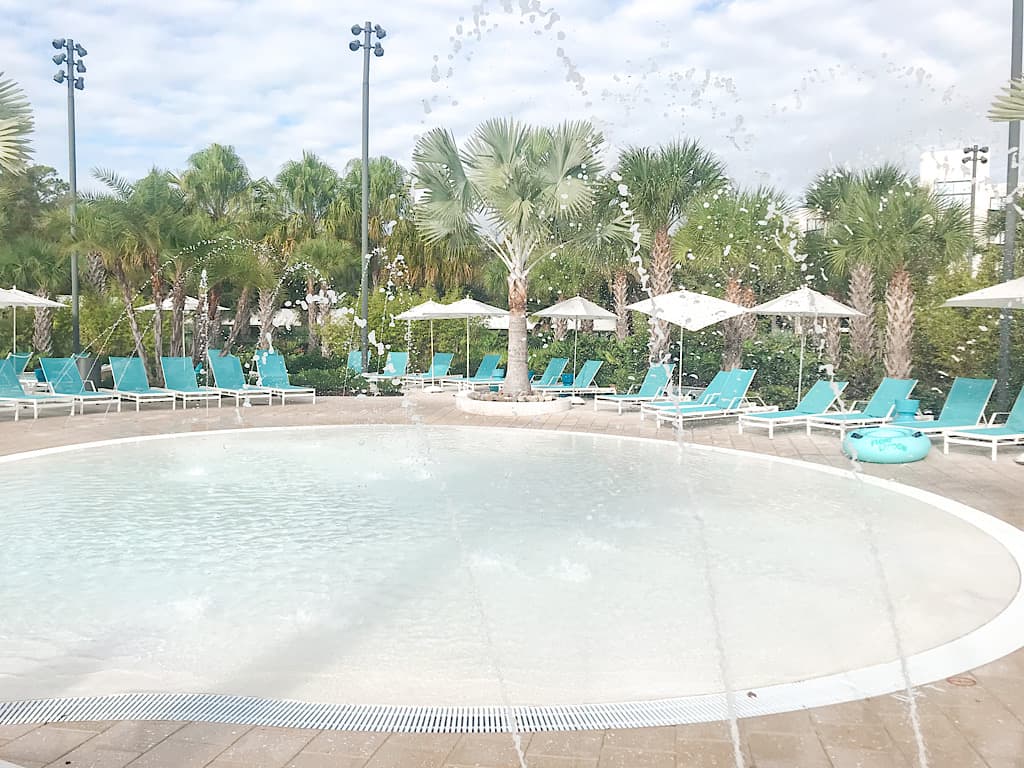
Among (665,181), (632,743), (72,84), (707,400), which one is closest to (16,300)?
(72,84)

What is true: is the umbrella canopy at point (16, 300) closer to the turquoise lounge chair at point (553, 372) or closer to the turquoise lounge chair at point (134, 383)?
the turquoise lounge chair at point (134, 383)

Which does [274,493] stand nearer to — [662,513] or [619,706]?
[662,513]

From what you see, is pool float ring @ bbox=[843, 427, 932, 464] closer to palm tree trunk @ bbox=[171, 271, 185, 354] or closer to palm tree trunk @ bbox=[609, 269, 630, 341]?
palm tree trunk @ bbox=[609, 269, 630, 341]

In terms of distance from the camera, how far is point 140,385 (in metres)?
16.2

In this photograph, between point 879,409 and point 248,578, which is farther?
point 879,409

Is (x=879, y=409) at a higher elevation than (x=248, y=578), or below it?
higher

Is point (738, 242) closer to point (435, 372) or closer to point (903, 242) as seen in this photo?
point (903, 242)

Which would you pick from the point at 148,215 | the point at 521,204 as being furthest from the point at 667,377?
the point at 148,215

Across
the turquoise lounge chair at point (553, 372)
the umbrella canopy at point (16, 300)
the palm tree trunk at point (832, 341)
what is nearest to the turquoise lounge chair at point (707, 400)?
the turquoise lounge chair at point (553, 372)

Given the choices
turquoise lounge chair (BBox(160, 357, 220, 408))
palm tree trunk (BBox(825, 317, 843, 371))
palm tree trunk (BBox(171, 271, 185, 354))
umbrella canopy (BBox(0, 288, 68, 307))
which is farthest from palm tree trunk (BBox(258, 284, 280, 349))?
palm tree trunk (BBox(825, 317, 843, 371))

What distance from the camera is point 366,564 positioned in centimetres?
606

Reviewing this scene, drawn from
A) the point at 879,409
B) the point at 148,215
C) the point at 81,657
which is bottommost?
the point at 81,657

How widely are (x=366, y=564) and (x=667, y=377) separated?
11497 mm

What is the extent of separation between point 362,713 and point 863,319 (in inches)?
678
